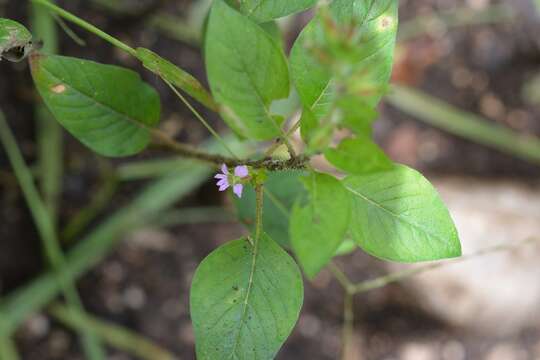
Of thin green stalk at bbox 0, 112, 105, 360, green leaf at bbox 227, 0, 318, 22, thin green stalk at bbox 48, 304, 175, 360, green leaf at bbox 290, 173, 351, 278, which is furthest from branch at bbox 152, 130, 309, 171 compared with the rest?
thin green stalk at bbox 48, 304, 175, 360

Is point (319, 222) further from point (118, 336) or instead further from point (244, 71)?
point (118, 336)

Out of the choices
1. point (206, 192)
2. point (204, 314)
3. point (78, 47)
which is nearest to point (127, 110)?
point (204, 314)

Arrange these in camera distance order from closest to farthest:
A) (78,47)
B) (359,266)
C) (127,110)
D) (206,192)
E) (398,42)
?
(127,110) → (78,47) → (206,192) → (359,266) → (398,42)

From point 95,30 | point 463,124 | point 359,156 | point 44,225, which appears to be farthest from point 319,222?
point 463,124

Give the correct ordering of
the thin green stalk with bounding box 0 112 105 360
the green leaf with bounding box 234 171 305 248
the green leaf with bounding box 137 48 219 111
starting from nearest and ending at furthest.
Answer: the green leaf with bounding box 137 48 219 111
the green leaf with bounding box 234 171 305 248
the thin green stalk with bounding box 0 112 105 360

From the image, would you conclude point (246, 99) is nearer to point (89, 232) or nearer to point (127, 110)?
point (127, 110)

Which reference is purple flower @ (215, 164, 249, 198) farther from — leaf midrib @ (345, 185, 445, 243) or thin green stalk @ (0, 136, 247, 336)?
thin green stalk @ (0, 136, 247, 336)

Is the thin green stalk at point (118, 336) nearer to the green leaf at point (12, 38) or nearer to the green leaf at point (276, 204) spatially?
the green leaf at point (276, 204)
